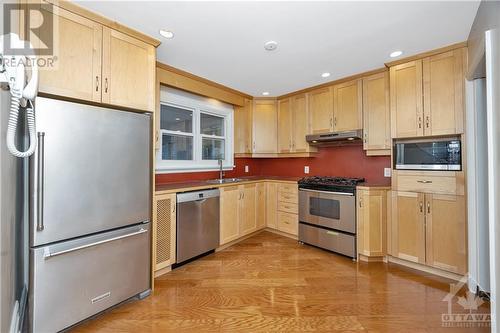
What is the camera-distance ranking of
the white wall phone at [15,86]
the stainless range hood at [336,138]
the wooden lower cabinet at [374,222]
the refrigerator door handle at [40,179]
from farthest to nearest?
the stainless range hood at [336,138] < the wooden lower cabinet at [374,222] < the refrigerator door handle at [40,179] < the white wall phone at [15,86]

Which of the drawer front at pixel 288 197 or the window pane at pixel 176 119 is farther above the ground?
the window pane at pixel 176 119

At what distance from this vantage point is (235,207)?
3340mm

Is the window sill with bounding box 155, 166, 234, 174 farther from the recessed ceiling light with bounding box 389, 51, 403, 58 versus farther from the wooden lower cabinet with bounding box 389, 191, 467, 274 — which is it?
the recessed ceiling light with bounding box 389, 51, 403, 58

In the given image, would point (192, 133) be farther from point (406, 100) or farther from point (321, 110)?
point (406, 100)

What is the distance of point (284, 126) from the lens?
411 centimetres

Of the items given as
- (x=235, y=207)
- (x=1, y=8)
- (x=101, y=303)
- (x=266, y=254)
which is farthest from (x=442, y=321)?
(x=1, y=8)

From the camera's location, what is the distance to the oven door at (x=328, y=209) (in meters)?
2.89

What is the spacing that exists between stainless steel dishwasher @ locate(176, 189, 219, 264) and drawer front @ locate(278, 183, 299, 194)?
1.24m

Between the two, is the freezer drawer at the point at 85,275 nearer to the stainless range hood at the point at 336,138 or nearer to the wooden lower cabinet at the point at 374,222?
the wooden lower cabinet at the point at 374,222

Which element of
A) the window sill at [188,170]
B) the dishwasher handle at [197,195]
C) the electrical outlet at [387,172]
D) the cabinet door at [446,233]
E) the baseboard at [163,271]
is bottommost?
the baseboard at [163,271]

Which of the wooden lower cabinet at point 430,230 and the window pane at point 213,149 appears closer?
the wooden lower cabinet at point 430,230

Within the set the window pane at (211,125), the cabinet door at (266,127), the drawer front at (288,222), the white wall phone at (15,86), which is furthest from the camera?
the cabinet door at (266,127)

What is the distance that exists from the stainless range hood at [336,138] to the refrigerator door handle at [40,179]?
324 centimetres

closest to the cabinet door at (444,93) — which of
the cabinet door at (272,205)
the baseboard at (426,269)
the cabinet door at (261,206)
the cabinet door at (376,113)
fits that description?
the cabinet door at (376,113)
